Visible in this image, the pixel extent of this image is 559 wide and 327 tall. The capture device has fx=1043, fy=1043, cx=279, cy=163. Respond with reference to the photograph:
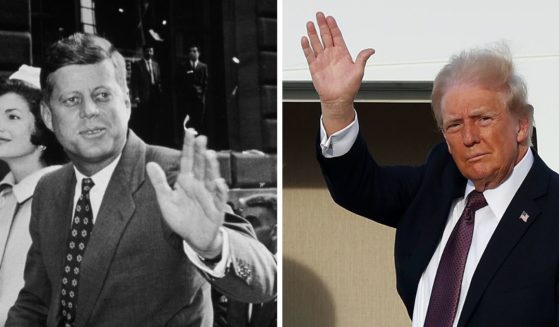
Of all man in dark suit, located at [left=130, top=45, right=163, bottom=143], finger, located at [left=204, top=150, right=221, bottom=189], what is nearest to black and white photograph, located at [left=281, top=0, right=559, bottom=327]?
finger, located at [left=204, top=150, right=221, bottom=189]

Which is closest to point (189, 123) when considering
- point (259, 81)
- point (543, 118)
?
point (259, 81)

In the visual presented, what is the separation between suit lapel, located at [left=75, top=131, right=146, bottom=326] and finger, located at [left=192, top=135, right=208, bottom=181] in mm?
199

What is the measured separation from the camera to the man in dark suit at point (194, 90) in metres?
3.84

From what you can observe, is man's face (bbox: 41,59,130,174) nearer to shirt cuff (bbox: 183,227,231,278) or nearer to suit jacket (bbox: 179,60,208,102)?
suit jacket (bbox: 179,60,208,102)

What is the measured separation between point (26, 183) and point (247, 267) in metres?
0.89

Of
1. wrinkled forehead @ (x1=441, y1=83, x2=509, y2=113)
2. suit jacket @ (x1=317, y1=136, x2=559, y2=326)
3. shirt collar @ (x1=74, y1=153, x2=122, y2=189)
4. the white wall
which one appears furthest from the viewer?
the white wall

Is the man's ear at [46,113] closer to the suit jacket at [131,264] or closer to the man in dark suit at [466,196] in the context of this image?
the suit jacket at [131,264]

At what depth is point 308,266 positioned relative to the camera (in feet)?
16.8

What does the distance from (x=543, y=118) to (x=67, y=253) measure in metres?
1.91

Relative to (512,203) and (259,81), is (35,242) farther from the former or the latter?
(512,203)

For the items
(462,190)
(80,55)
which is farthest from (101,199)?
(462,190)

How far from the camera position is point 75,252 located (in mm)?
3881

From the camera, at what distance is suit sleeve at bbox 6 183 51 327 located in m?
3.85

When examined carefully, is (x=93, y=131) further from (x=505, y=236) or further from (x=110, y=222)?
(x=505, y=236)
